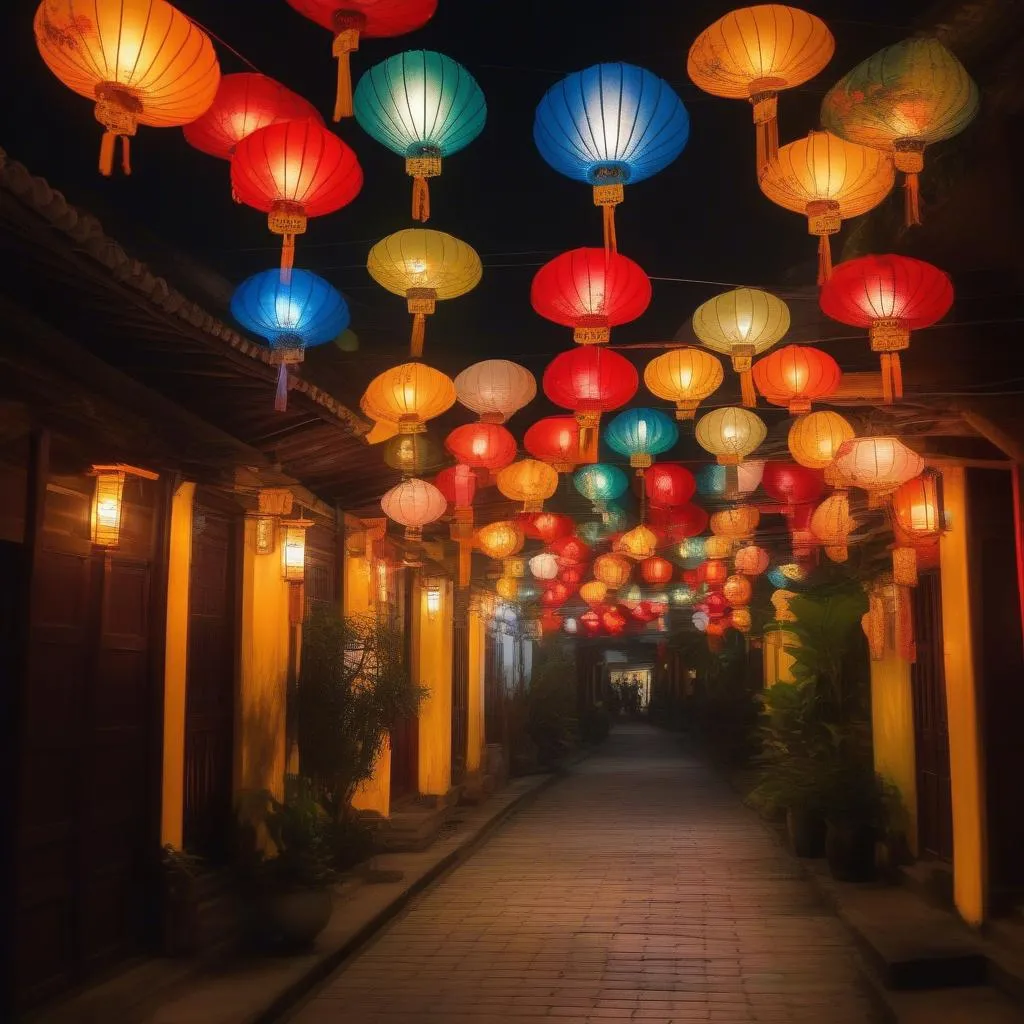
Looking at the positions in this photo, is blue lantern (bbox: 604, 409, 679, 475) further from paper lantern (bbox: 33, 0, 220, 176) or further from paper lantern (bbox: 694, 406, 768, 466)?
paper lantern (bbox: 33, 0, 220, 176)

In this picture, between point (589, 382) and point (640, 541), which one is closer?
point (589, 382)

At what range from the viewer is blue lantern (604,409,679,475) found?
10477 millimetres

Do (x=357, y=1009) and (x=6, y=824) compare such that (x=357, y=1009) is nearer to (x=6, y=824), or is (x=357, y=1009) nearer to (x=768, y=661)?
(x=6, y=824)

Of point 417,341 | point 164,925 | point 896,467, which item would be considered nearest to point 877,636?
point 896,467

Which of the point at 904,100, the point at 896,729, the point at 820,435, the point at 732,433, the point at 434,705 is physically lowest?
the point at 896,729

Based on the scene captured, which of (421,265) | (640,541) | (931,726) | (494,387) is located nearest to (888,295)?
(421,265)

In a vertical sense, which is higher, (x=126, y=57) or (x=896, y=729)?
(x=126, y=57)

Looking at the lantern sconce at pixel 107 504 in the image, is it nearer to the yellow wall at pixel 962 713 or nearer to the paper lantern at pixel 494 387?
the paper lantern at pixel 494 387

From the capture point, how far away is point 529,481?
37.1 ft

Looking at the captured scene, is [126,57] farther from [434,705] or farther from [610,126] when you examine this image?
[434,705]

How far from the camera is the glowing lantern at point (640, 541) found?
568 inches

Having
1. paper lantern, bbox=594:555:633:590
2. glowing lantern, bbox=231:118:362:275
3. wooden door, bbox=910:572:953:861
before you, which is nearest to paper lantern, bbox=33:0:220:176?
glowing lantern, bbox=231:118:362:275

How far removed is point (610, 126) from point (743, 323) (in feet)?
7.81

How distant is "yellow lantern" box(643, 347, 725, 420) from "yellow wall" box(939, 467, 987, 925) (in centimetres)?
229
